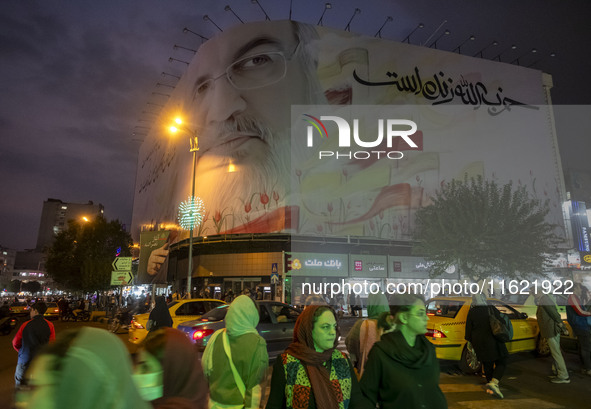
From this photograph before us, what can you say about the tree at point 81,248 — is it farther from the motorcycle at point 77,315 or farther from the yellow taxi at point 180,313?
the yellow taxi at point 180,313

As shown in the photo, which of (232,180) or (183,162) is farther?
(183,162)

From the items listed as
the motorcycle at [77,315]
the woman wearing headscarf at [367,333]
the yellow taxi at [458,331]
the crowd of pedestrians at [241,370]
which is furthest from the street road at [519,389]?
the motorcycle at [77,315]

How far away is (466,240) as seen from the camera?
70.7 ft

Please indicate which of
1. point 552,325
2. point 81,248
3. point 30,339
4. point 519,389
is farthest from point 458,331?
point 81,248

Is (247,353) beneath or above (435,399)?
above

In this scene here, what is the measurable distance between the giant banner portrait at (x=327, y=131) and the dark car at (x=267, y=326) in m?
21.2

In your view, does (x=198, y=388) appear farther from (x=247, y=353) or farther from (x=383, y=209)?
(x=383, y=209)

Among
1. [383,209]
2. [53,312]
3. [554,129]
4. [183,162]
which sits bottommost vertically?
[53,312]

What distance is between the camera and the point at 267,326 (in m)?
9.45

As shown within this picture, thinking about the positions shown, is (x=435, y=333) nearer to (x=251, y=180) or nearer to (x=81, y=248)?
(x=251, y=180)

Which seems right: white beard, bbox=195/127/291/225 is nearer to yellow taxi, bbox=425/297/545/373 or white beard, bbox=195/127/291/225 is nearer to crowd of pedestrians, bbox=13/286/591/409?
yellow taxi, bbox=425/297/545/373

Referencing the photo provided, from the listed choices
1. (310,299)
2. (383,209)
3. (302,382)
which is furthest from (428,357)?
(383,209)

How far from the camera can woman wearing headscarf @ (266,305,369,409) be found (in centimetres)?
257

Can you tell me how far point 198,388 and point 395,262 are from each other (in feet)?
113
